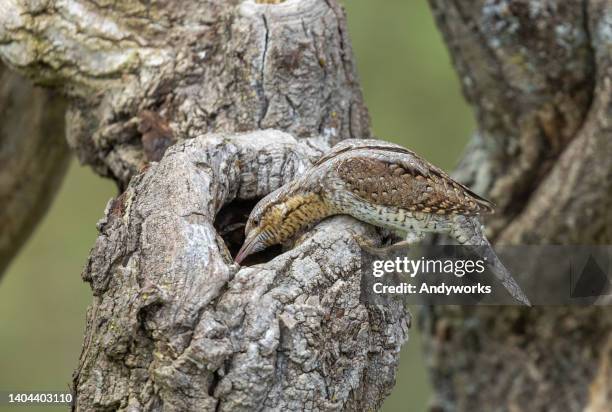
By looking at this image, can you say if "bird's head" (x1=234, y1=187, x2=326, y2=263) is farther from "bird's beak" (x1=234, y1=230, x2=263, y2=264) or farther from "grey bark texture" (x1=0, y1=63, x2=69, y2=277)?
"grey bark texture" (x1=0, y1=63, x2=69, y2=277)

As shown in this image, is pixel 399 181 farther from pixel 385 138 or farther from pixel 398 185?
pixel 385 138

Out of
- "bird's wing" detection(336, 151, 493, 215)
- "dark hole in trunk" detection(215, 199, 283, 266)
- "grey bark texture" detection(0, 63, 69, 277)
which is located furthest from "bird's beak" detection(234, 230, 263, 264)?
"grey bark texture" detection(0, 63, 69, 277)

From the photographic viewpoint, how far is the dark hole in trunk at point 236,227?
287 cm

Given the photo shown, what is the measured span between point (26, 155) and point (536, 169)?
258 centimetres

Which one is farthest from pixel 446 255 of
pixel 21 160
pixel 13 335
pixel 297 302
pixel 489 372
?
pixel 13 335

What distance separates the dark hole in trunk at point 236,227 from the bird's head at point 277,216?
107 millimetres

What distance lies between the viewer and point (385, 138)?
7406mm

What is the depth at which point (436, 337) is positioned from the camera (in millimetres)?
4555

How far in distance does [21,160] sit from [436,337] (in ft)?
7.79

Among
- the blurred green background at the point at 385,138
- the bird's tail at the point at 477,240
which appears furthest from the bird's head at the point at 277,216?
the blurred green background at the point at 385,138

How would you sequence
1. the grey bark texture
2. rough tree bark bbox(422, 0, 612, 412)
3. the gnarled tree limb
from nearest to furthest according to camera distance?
the gnarled tree limb → rough tree bark bbox(422, 0, 612, 412) → the grey bark texture

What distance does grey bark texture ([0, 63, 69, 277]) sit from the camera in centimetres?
422

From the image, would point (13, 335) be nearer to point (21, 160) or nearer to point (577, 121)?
point (21, 160)

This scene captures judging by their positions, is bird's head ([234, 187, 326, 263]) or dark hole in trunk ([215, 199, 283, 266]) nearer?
bird's head ([234, 187, 326, 263])
